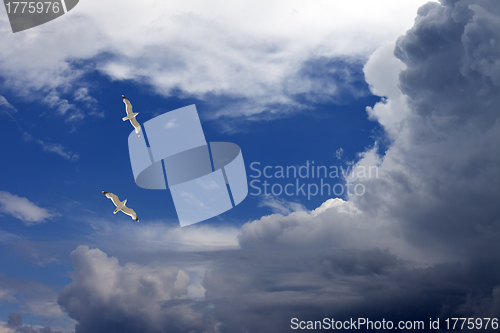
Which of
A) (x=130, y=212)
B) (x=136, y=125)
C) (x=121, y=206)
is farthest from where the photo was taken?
(x=136, y=125)

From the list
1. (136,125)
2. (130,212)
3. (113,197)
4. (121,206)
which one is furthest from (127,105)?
(130,212)

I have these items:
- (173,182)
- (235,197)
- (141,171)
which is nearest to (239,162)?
(235,197)

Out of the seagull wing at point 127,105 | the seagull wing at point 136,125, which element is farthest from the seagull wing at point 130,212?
the seagull wing at point 127,105

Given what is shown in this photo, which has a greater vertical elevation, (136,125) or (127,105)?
(127,105)

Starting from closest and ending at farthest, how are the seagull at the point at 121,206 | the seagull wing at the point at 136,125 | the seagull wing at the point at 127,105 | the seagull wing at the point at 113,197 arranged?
the seagull wing at the point at 113,197 < the seagull at the point at 121,206 < the seagull wing at the point at 127,105 < the seagull wing at the point at 136,125

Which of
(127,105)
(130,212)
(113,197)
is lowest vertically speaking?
(130,212)

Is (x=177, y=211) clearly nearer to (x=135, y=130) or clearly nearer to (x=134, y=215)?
(x=134, y=215)

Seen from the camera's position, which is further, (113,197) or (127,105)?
(127,105)

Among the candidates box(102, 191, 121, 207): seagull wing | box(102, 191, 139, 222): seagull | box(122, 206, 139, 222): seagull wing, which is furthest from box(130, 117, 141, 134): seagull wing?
box(122, 206, 139, 222): seagull wing

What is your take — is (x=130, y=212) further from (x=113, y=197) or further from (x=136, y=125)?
(x=136, y=125)

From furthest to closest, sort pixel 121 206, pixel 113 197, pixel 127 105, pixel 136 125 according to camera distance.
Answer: pixel 136 125 < pixel 121 206 < pixel 127 105 < pixel 113 197

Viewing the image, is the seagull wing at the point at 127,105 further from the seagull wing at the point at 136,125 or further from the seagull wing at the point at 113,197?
the seagull wing at the point at 113,197

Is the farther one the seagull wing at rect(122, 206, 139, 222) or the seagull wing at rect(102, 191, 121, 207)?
the seagull wing at rect(122, 206, 139, 222)

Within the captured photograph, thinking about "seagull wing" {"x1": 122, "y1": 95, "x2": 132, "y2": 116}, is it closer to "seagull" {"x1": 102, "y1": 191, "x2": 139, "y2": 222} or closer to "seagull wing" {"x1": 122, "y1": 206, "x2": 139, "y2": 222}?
"seagull" {"x1": 102, "y1": 191, "x2": 139, "y2": 222}
